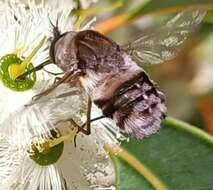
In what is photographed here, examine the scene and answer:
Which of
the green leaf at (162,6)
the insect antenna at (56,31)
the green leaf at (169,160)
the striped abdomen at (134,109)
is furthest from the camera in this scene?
the green leaf at (162,6)

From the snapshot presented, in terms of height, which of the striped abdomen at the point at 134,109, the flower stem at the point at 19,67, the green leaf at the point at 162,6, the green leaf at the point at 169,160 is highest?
the flower stem at the point at 19,67

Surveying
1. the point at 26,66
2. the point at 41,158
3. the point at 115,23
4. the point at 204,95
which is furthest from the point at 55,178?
the point at 204,95

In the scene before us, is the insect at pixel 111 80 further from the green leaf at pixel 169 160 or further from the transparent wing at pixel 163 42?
the green leaf at pixel 169 160

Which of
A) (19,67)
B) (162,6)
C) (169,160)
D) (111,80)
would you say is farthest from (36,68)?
(162,6)

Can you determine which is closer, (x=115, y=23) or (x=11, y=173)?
(x=11, y=173)

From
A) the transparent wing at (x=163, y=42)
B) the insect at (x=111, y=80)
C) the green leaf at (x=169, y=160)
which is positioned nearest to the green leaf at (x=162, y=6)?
the green leaf at (x=169, y=160)

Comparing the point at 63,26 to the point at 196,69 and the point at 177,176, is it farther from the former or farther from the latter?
the point at 196,69

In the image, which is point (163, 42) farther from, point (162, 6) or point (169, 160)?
point (162, 6)

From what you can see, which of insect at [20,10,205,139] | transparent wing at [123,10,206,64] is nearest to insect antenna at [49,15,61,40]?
insect at [20,10,205,139]
